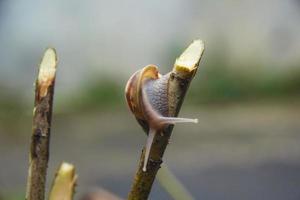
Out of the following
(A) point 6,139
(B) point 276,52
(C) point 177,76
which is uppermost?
(C) point 177,76

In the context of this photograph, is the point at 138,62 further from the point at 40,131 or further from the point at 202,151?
the point at 40,131

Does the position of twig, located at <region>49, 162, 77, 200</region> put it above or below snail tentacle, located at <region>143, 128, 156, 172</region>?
below

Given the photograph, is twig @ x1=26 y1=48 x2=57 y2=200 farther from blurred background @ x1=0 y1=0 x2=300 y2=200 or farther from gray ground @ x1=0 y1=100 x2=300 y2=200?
blurred background @ x1=0 y1=0 x2=300 y2=200

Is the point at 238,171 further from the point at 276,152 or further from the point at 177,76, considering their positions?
the point at 177,76

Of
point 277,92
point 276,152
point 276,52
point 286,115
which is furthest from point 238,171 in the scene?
point 276,52

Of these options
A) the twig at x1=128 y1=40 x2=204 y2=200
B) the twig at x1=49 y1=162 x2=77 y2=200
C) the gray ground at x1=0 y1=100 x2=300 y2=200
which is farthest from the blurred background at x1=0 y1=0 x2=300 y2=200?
the twig at x1=128 y1=40 x2=204 y2=200

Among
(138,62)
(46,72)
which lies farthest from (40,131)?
(138,62)

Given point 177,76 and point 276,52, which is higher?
point 177,76
